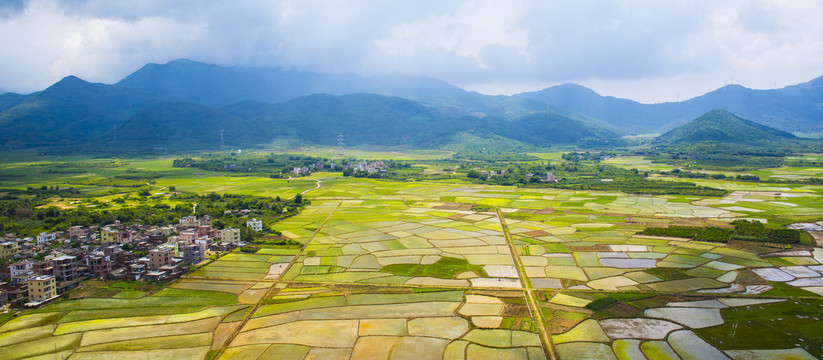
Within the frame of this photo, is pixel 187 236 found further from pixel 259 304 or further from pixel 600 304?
pixel 600 304

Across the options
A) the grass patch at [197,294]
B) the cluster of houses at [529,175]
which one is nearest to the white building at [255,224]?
the grass patch at [197,294]

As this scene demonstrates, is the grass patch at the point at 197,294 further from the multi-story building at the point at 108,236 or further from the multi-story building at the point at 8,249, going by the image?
the multi-story building at the point at 8,249

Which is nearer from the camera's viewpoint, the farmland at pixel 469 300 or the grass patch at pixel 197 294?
the farmland at pixel 469 300

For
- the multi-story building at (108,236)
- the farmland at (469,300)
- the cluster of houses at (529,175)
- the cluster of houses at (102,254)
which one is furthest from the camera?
the cluster of houses at (529,175)

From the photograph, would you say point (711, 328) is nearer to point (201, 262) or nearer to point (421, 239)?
point (421, 239)

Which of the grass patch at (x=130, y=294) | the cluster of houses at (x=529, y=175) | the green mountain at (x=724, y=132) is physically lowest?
the grass patch at (x=130, y=294)

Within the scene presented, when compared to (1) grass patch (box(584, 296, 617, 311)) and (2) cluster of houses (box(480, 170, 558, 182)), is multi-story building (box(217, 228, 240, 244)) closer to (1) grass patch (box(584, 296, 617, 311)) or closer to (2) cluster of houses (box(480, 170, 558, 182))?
(1) grass patch (box(584, 296, 617, 311))

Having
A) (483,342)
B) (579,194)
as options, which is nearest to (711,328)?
(483,342)
